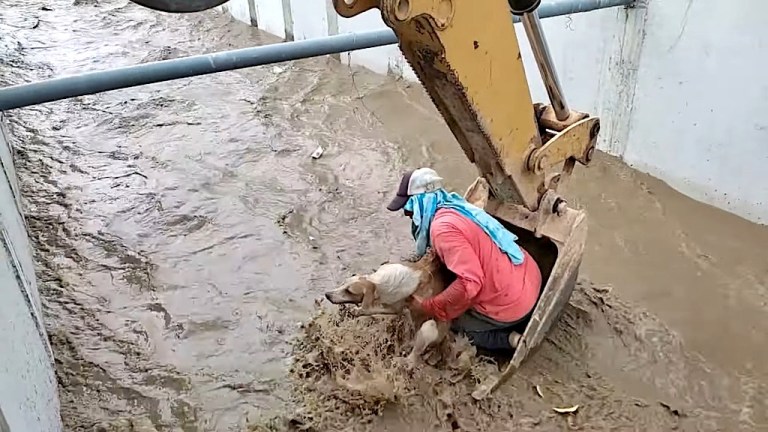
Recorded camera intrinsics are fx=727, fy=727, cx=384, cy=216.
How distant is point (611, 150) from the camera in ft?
15.5

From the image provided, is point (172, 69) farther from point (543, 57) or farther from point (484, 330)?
point (484, 330)

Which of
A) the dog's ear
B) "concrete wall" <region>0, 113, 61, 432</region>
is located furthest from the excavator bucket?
"concrete wall" <region>0, 113, 61, 432</region>

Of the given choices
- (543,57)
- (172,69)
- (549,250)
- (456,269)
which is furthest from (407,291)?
(172,69)

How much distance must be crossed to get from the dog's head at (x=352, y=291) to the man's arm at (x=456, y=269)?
0.96ft

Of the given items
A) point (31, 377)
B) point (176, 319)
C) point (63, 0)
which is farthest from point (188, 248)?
point (63, 0)

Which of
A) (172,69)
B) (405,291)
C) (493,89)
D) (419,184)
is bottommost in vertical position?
(405,291)

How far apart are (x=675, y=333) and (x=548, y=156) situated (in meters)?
1.20

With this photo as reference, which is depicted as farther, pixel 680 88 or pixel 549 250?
pixel 680 88

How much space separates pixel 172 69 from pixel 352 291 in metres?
1.26

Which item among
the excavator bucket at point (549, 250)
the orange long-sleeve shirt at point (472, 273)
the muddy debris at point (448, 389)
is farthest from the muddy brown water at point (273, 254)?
the orange long-sleeve shirt at point (472, 273)

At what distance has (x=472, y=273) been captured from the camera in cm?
295

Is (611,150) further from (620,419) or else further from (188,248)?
(188,248)

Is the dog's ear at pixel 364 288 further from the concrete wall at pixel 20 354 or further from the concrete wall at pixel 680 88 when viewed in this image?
the concrete wall at pixel 680 88

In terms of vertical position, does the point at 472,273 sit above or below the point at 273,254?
above
